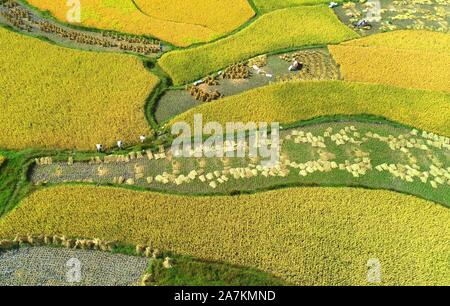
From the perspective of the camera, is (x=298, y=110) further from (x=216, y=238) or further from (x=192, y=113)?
(x=216, y=238)

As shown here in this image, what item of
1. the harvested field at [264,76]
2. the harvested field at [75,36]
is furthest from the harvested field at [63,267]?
the harvested field at [75,36]

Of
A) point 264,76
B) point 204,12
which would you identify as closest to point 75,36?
point 204,12

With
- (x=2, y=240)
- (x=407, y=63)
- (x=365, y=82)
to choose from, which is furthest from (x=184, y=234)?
(x=407, y=63)

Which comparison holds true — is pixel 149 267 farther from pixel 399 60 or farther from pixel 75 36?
pixel 399 60

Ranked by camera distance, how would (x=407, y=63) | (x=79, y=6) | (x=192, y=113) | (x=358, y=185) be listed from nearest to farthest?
(x=358, y=185), (x=192, y=113), (x=407, y=63), (x=79, y=6)

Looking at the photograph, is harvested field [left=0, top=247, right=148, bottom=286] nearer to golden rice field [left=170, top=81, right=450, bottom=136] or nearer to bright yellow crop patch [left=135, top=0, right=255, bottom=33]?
golden rice field [left=170, top=81, right=450, bottom=136]

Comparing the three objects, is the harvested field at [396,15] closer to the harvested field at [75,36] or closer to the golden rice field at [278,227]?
the harvested field at [75,36]
